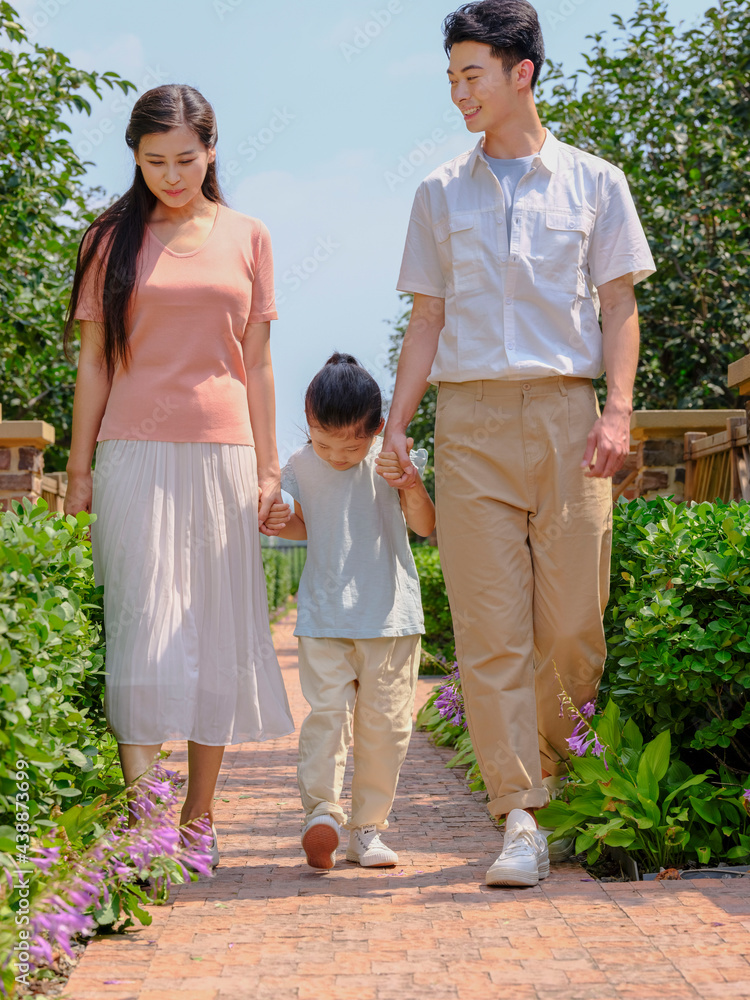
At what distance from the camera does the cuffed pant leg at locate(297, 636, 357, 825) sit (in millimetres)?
2916

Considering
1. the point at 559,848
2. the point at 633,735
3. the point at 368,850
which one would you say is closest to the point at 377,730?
the point at 368,850

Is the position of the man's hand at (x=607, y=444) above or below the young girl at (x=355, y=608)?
above

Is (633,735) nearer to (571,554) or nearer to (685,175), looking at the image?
(571,554)

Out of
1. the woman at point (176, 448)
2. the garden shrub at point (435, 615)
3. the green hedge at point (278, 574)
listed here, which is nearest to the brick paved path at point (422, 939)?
the woman at point (176, 448)

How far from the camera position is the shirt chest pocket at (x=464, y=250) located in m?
2.96

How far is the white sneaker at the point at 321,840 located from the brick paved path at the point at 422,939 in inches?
1.9

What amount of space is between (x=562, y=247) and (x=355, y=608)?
113 cm

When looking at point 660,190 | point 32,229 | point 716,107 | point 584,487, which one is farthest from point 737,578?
point 716,107

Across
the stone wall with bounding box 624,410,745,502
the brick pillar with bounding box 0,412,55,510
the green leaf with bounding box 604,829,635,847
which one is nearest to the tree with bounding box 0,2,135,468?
the brick pillar with bounding box 0,412,55,510

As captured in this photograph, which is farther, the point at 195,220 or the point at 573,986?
the point at 195,220

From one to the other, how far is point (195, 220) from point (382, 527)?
1.00m

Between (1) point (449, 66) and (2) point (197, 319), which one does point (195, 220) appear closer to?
(2) point (197, 319)

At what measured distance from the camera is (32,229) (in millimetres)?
6855

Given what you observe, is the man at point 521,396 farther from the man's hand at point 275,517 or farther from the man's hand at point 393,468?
the man's hand at point 275,517
